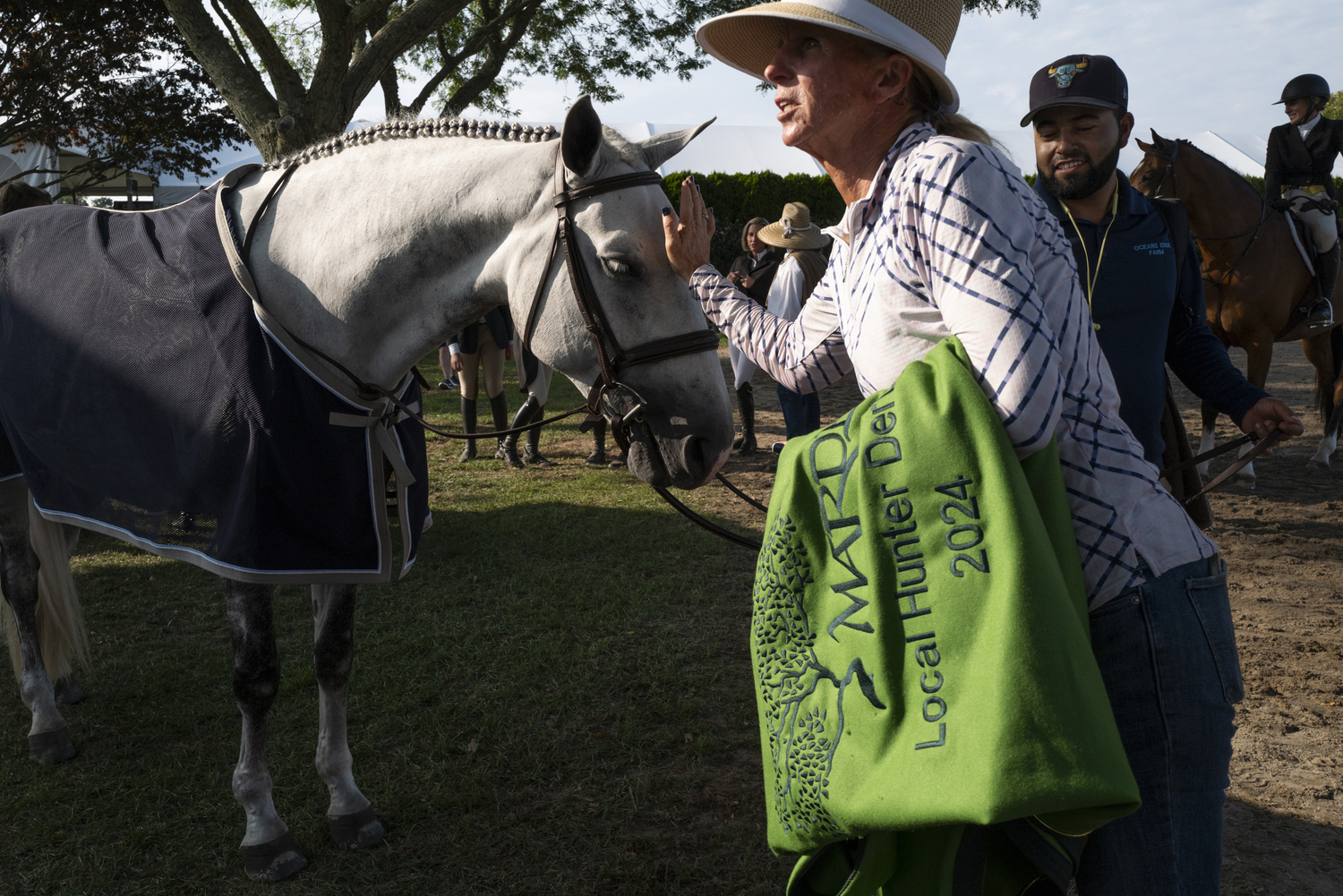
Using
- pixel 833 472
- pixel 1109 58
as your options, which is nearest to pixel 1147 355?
pixel 1109 58

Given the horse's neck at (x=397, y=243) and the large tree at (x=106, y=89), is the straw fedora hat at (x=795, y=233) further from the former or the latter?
the large tree at (x=106, y=89)

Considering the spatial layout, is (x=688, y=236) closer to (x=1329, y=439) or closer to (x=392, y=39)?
(x=1329, y=439)

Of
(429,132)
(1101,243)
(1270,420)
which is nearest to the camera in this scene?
(1270,420)

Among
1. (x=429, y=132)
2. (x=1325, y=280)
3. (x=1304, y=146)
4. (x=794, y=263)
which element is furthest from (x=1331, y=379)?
(x=429, y=132)

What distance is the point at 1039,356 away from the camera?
1084mm

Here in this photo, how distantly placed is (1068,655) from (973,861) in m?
0.37

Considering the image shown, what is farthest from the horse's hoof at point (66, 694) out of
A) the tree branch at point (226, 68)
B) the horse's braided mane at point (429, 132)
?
the tree branch at point (226, 68)

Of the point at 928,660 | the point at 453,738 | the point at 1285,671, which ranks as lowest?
the point at 1285,671

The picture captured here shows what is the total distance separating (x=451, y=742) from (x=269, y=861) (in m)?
0.87

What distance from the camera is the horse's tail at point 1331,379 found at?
8.10 meters

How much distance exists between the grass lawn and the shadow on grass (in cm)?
1

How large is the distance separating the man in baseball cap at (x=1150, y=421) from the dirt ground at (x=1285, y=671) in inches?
40.6

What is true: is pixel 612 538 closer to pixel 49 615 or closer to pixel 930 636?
pixel 49 615

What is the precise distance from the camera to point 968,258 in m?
1.12
